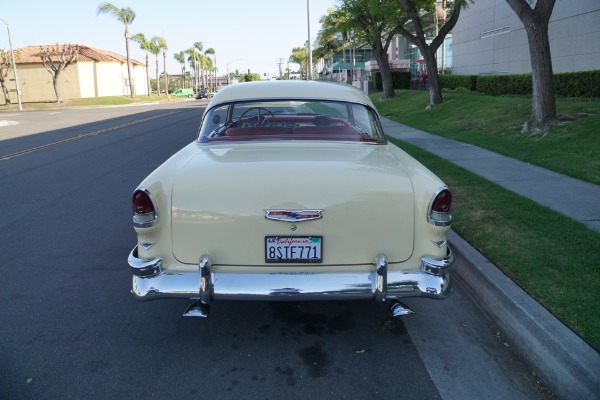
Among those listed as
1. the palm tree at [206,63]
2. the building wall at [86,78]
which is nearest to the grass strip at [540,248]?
the building wall at [86,78]

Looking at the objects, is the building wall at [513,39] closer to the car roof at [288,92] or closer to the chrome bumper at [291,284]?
the car roof at [288,92]

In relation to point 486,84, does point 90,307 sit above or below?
below

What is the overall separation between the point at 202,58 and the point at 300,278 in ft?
372

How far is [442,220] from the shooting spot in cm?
331

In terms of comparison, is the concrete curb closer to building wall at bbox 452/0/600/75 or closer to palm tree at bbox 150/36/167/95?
building wall at bbox 452/0/600/75

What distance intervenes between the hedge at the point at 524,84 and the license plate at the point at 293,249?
14946mm

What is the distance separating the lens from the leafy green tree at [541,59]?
11219 mm

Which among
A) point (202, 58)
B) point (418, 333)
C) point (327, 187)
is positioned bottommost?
point (418, 333)

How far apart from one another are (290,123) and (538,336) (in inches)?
121

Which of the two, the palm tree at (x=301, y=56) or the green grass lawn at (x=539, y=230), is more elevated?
the palm tree at (x=301, y=56)

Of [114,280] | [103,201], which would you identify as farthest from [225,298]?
[103,201]

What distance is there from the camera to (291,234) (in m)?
3.24

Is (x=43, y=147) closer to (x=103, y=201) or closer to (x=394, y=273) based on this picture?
(x=103, y=201)

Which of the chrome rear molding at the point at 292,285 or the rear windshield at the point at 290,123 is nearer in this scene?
the chrome rear molding at the point at 292,285
